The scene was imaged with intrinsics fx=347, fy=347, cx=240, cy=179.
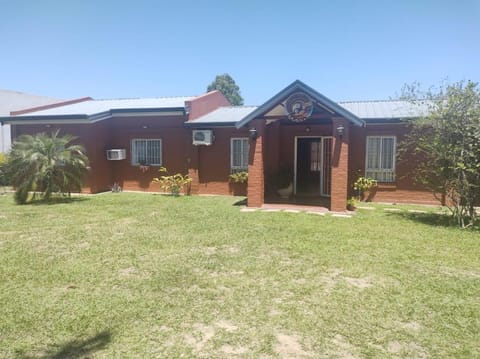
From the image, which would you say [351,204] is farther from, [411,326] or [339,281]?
[411,326]

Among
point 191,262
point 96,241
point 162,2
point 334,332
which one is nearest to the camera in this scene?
point 334,332

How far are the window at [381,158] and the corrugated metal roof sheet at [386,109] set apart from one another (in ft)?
2.88

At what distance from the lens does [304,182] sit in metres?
15.3

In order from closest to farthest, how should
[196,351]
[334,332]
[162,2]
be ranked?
[196,351]
[334,332]
[162,2]

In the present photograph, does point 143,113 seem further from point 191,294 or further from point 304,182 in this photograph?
point 191,294

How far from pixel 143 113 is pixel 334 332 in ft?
45.2

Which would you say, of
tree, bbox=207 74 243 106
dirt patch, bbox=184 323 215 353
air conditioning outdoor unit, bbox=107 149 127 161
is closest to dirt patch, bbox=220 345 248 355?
dirt patch, bbox=184 323 215 353

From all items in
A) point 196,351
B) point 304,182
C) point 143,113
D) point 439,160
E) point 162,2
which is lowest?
point 196,351

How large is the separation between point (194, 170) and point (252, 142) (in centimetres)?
441

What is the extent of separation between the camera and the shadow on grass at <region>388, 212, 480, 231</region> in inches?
368

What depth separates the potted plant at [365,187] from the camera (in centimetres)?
1330

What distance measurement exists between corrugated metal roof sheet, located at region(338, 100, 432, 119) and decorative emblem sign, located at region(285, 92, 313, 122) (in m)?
3.23

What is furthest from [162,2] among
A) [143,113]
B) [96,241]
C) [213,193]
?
[96,241]

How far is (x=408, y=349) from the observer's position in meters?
3.44
